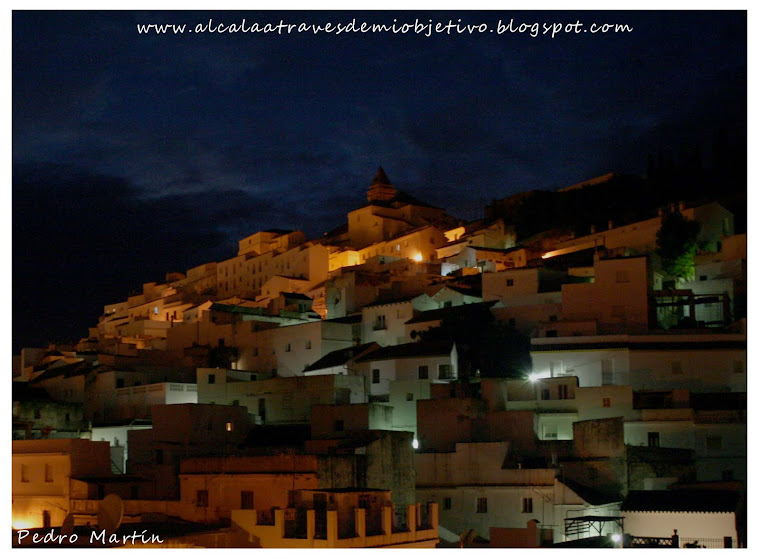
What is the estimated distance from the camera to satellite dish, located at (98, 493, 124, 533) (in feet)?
61.8

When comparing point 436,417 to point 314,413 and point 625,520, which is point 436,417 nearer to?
point 314,413

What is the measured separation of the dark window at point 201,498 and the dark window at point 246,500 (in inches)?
42.7

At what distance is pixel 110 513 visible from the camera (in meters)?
19.0

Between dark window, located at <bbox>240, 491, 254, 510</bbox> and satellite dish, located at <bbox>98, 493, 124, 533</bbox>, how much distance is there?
5.46 meters

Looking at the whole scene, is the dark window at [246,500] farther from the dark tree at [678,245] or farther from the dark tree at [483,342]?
the dark tree at [678,245]

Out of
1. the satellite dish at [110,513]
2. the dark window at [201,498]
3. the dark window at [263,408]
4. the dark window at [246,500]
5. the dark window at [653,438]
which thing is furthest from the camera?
the dark window at [263,408]

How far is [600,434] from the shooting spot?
90.1 ft

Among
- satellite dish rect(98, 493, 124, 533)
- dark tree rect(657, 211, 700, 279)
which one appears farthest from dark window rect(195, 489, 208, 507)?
dark tree rect(657, 211, 700, 279)

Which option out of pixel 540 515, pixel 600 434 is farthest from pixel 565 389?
pixel 540 515

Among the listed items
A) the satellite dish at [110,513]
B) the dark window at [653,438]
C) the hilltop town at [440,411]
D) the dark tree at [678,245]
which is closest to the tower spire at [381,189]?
the hilltop town at [440,411]

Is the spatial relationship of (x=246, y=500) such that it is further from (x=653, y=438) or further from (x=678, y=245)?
(x=678, y=245)

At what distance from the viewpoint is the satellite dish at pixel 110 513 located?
1884cm

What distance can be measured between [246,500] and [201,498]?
1452mm
